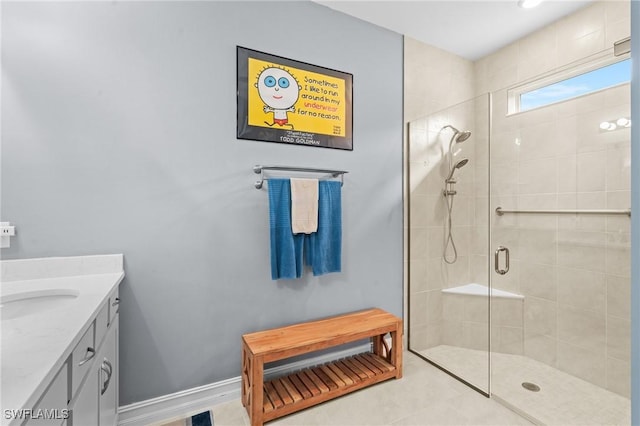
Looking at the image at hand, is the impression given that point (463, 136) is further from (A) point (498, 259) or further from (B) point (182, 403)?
(B) point (182, 403)

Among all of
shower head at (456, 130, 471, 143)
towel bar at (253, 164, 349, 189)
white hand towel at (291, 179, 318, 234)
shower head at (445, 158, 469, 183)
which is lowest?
white hand towel at (291, 179, 318, 234)

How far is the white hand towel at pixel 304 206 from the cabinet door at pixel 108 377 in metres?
1.06

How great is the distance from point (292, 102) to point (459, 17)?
144 centimetres

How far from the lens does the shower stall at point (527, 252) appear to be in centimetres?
178

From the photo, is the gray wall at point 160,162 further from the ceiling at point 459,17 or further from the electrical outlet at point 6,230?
the ceiling at point 459,17

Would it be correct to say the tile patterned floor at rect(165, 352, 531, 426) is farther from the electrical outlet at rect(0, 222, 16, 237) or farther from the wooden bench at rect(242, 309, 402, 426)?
the electrical outlet at rect(0, 222, 16, 237)

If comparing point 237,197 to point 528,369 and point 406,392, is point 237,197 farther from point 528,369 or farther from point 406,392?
point 528,369

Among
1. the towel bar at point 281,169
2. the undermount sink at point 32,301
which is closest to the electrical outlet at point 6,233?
the undermount sink at point 32,301

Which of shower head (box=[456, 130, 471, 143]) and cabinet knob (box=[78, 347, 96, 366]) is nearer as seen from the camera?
cabinet knob (box=[78, 347, 96, 366])

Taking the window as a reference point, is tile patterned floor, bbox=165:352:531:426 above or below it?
below

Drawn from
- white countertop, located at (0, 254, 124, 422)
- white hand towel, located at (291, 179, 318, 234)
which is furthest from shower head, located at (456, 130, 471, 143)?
white countertop, located at (0, 254, 124, 422)

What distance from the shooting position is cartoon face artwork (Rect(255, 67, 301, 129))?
6.28ft

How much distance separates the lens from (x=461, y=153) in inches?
89.2

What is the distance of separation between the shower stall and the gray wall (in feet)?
2.72
